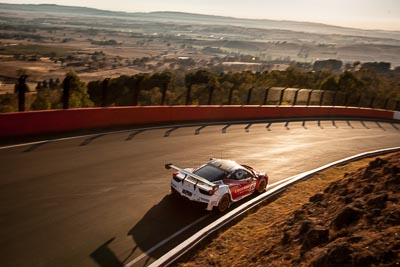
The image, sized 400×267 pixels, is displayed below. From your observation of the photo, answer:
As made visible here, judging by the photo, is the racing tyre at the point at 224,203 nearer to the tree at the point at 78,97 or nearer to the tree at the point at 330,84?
the tree at the point at 78,97

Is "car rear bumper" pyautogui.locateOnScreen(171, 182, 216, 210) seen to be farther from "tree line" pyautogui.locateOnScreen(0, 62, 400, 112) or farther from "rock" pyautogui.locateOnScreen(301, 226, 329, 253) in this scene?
"tree line" pyautogui.locateOnScreen(0, 62, 400, 112)

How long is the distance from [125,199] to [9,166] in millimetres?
3490

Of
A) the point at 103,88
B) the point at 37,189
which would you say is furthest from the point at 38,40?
the point at 37,189

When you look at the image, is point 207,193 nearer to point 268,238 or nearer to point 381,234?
point 268,238

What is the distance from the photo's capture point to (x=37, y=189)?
9.64 metres

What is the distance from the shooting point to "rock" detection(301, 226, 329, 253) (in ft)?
20.8

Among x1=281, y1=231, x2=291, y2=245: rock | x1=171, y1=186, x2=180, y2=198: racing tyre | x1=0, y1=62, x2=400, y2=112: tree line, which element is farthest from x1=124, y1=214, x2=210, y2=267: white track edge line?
x1=0, y1=62, x2=400, y2=112: tree line

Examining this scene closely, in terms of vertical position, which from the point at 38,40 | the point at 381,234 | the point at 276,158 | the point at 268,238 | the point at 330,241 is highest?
the point at 381,234

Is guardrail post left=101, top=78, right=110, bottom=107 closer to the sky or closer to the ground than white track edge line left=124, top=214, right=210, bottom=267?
closer to the sky

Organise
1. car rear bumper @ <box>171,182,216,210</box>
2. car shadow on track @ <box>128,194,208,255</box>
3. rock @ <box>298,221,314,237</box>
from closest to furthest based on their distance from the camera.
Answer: rock @ <box>298,221,314,237</box>, car shadow on track @ <box>128,194,208,255</box>, car rear bumper @ <box>171,182,216,210</box>

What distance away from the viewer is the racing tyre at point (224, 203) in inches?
389

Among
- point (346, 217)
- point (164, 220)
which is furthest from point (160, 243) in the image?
point (346, 217)

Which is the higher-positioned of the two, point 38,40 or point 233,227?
point 233,227

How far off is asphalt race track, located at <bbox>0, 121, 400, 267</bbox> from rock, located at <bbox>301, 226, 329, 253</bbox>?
9.31ft
